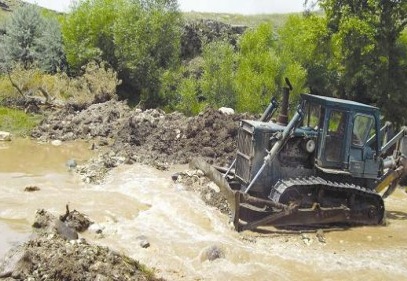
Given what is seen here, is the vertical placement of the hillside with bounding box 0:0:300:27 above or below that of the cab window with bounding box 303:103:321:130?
above

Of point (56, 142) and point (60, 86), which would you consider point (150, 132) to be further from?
point (60, 86)

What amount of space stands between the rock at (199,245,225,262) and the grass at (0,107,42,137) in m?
14.2

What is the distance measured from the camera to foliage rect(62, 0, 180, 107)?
117 feet

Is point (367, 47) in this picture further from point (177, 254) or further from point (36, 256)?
point (36, 256)

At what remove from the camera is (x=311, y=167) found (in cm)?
1203

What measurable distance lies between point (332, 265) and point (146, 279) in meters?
4.01

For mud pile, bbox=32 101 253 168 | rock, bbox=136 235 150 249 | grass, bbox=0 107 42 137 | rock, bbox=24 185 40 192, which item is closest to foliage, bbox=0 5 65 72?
grass, bbox=0 107 42 137

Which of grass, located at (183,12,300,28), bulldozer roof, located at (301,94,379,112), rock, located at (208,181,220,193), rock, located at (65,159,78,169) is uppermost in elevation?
grass, located at (183,12,300,28)

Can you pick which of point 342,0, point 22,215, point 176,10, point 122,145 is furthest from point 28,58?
point 22,215

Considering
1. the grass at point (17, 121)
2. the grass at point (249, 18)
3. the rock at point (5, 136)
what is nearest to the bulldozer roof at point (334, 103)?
the rock at point (5, 136)

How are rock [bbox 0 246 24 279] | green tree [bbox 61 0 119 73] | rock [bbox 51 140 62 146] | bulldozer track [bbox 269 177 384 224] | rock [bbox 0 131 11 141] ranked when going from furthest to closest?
green tree [bbox 61 0 119 73] → rock [bbox 0 131 11 141] → rock [bbox 51 140 62 146] → bulldozer track [bbox 269 177 384 224] → rock [bbox 0 246 24 279]

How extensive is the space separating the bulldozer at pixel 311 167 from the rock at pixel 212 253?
1391 mm

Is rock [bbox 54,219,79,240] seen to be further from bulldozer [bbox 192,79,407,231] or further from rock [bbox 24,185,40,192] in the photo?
rock [bbox 24,185,40,192]

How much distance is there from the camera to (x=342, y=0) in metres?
20.1
